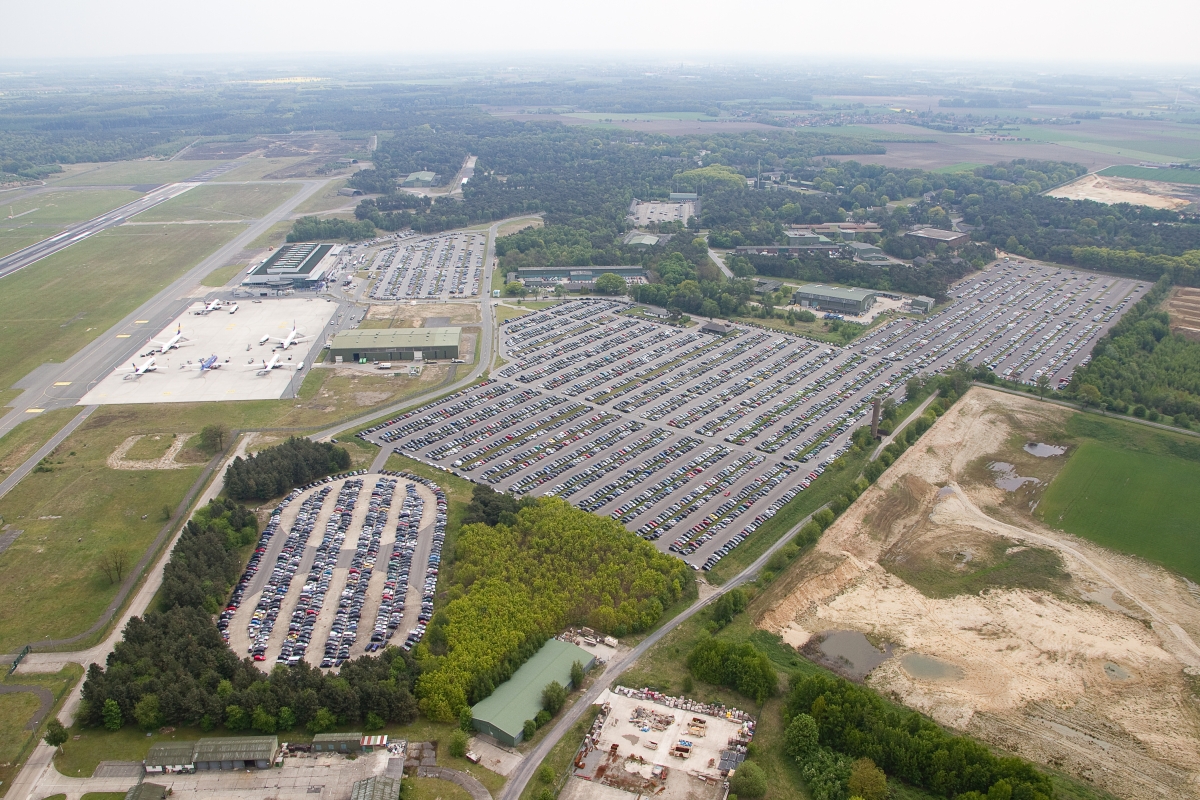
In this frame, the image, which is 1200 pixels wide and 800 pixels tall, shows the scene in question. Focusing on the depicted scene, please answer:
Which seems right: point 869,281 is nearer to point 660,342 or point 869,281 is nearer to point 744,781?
point 660,342

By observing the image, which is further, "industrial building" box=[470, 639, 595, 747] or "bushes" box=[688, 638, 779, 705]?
"bushes" box=[688, 638, 779, 705]

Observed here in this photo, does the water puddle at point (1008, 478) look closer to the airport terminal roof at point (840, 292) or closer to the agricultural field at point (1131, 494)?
the agricultural field at point (1131, 494)

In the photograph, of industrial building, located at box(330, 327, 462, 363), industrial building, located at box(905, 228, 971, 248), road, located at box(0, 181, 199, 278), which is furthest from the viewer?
industrial building, located at box(905, 228, 971, 248)

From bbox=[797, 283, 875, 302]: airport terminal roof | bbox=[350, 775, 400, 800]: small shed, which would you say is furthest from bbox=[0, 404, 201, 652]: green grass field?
bbox=[797, 283, 875, 302]: airport terminal roof

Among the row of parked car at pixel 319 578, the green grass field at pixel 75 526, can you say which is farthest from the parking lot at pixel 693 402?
the green grass field at pixel 75 526

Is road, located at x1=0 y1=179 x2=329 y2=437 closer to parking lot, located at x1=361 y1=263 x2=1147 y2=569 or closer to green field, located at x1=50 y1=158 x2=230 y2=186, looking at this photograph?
parking lot, located at x1=361 y1=263 x2=1147 y2=569

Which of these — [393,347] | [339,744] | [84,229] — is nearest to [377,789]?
[339,744]
